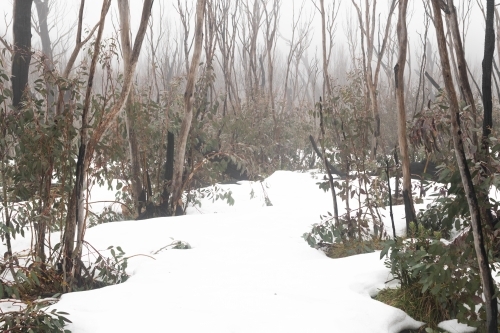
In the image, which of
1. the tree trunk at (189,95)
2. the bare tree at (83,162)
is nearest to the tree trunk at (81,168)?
the bare tree at (83,162)

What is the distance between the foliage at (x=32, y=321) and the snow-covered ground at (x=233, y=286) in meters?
0.14

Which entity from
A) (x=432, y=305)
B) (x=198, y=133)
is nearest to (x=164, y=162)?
(x=198, y=133)

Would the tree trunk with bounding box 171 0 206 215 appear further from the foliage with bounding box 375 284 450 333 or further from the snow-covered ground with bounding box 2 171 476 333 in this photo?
the foliage with bounding box 375 284 450 333

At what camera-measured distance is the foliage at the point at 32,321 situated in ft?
5.73

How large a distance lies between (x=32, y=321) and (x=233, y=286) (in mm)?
992

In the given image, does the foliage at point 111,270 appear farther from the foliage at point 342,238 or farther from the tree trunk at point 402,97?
the tree trunk at point 402,97

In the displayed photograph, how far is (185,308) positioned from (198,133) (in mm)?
3340

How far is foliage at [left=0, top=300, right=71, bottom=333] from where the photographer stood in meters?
1.75

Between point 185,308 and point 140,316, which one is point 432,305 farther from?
point 140,316

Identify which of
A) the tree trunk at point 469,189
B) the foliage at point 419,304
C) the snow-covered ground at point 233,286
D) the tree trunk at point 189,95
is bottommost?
the foliage at point 419,304

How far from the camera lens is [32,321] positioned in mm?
1789

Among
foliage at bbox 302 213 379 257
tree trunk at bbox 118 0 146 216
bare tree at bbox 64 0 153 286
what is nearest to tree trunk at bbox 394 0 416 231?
foliage at bbox 302 213 379 257

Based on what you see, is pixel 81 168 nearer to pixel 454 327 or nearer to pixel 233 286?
pixel 233 286

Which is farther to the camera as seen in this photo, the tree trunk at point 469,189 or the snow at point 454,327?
the snow at point 454,327
